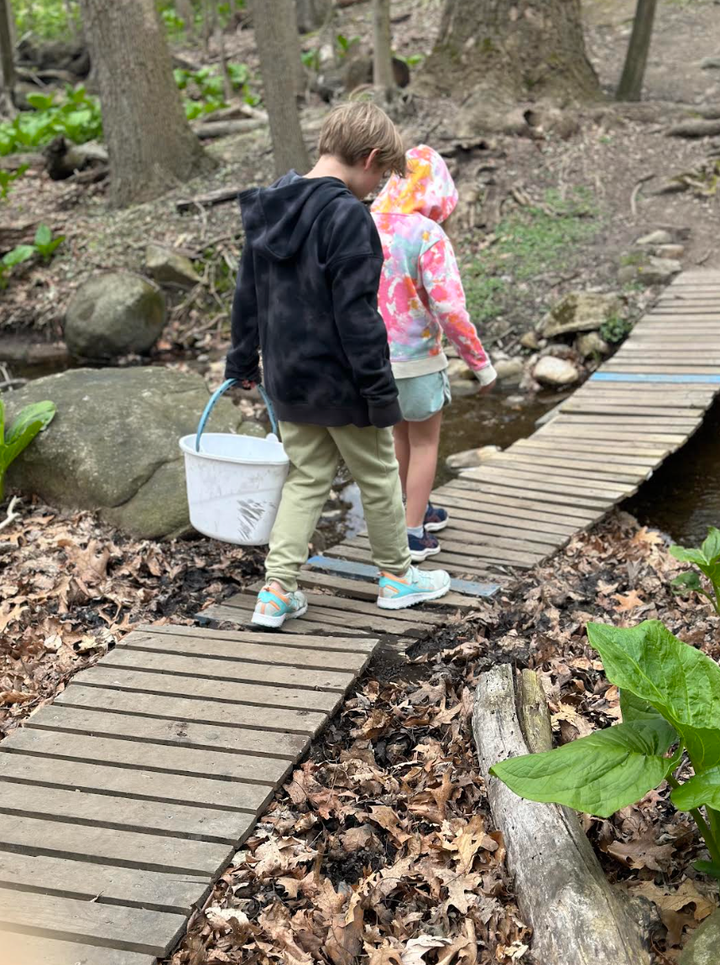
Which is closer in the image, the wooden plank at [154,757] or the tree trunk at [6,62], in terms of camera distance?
the wooden plank at [154,757]

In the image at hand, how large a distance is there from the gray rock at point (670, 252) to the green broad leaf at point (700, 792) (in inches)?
328

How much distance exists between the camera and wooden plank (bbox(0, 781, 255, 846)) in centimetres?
298

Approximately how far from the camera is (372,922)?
2730 millimetres

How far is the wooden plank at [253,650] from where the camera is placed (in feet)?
13.0

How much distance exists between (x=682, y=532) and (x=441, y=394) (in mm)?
2228

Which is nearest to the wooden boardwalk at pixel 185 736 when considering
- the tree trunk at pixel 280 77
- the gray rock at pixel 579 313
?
the gray rock at pixel 579 313

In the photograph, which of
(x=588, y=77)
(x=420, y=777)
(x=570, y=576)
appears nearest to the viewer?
(x=420, y=777)

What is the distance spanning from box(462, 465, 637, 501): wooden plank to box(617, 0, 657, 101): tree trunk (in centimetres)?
896

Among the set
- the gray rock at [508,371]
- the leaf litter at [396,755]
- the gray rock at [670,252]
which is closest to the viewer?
the leaf litter at [396,755]

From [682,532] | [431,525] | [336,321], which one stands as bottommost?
[682,532]

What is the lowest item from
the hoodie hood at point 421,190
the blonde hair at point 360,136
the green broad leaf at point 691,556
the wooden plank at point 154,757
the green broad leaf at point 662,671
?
the wooden plank at point 154,757

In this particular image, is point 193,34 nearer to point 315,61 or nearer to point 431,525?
point 315,61

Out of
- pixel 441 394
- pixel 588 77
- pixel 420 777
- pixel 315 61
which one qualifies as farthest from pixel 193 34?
pixel 420 777

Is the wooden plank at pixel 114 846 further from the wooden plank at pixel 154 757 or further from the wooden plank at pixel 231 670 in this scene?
the wooden plank at pixel 231 670
